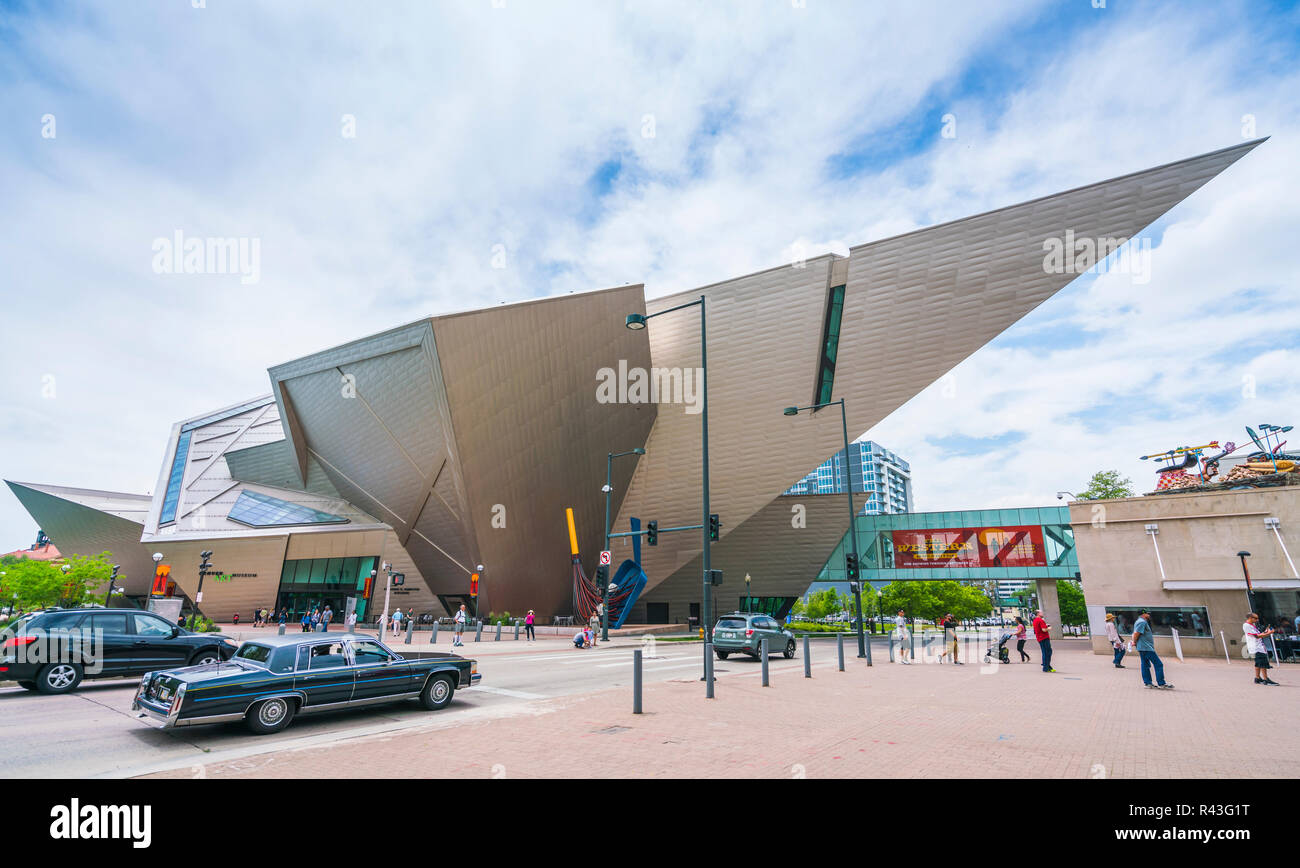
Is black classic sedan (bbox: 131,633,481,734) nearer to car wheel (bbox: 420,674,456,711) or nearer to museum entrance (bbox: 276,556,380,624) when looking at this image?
car wheel (bbox: 420,674,456,711)

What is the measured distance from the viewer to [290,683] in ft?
28.2

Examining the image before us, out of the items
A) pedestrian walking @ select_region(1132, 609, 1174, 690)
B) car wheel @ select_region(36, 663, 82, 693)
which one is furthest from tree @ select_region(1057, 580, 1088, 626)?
car wheel @ select_region(36, 663, 82, 693)

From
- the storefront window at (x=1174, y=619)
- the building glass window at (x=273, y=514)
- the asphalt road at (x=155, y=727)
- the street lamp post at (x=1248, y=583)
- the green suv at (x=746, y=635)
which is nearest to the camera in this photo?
the asphalt road at (x=155, y=727)

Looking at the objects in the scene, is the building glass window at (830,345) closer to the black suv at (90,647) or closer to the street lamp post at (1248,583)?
the street lamp post at (1248,583)

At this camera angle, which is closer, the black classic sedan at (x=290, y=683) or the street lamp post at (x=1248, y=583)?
the black classic sedan at (x=290, y=683)

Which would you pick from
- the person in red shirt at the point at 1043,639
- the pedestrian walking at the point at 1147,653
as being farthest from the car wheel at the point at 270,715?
the person in red shirt at the point at 1043,639

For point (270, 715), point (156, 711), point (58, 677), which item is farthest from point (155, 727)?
point (58, 677)

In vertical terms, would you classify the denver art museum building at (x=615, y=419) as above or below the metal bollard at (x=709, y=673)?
above

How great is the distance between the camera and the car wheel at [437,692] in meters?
10.1

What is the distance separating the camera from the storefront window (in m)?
21.8

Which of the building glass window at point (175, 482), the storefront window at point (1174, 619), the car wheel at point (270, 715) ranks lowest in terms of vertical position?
the car wheel at point (270, 715)

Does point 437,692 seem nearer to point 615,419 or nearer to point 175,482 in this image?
point 615,419

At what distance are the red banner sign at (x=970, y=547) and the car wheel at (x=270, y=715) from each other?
5307 centimetres

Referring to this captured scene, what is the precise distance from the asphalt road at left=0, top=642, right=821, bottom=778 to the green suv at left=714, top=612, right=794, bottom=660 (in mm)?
4684
